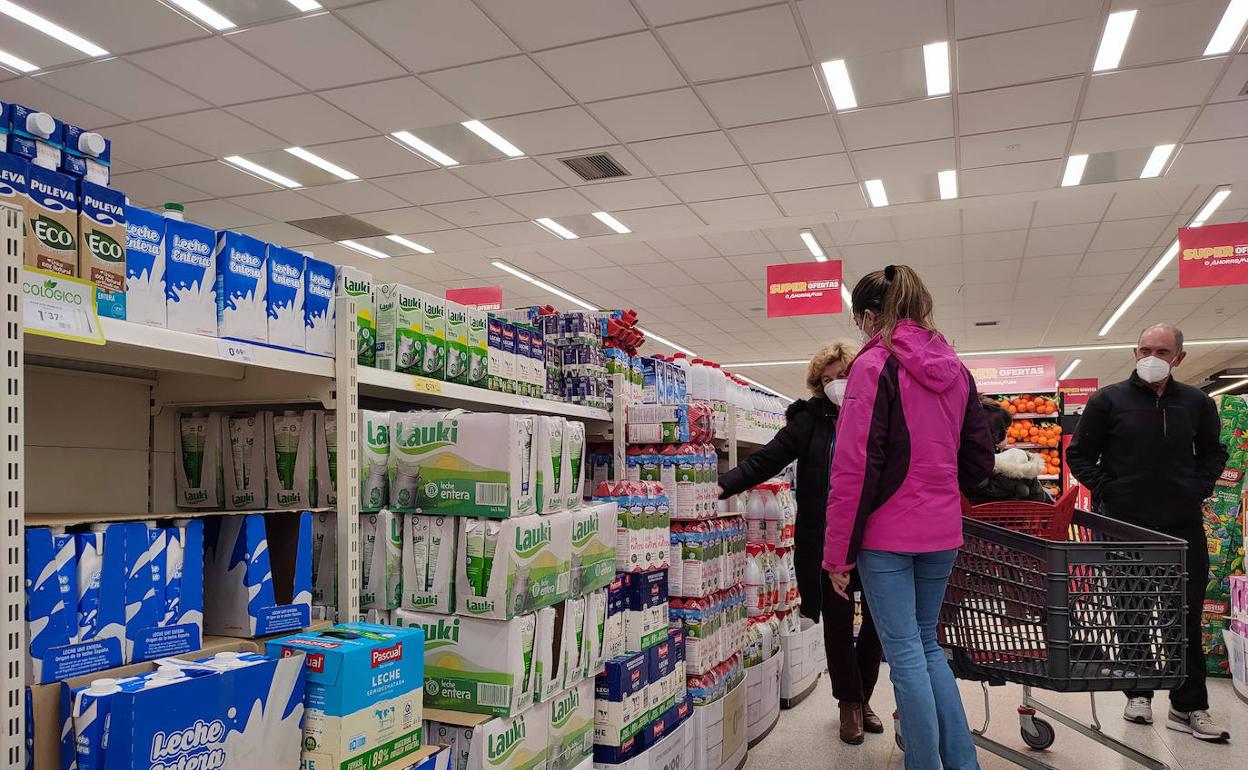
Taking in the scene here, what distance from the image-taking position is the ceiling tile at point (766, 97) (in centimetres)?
551

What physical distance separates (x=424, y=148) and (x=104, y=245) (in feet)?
18.2

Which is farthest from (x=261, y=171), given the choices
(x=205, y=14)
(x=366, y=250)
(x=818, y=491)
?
(x=818, y=491)

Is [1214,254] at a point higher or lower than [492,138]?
lower

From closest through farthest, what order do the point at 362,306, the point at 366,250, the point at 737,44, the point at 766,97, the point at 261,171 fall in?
the point at 362,306 → the point at 737,44 → the point at 766,97 → the point at 261,171 → the point at 366,250

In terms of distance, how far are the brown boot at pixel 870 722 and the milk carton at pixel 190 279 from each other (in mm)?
3321

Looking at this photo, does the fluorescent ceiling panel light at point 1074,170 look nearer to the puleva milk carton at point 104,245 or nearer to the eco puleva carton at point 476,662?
the eco puleva carton at point 476,662

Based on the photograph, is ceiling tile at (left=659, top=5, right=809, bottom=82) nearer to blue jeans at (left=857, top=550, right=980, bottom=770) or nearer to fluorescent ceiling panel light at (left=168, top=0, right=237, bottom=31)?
fluorescent ceiling panel light at (left=168, top=0, right=237, bottom=31)

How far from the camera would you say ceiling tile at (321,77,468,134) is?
18.6 feet

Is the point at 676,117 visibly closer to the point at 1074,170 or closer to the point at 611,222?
the point at 611,222

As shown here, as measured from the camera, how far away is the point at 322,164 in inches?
277

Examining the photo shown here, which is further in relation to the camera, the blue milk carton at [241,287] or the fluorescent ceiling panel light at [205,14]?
the fluorescent ceiling panel light at [205,14]

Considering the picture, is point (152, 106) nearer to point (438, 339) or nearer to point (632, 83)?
point (632, 83)

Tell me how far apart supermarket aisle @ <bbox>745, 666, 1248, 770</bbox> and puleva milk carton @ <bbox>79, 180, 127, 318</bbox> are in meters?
3.01

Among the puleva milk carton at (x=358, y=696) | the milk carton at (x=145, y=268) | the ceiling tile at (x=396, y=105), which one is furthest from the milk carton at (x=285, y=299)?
the ceiling tile at (x=396, y=105)
